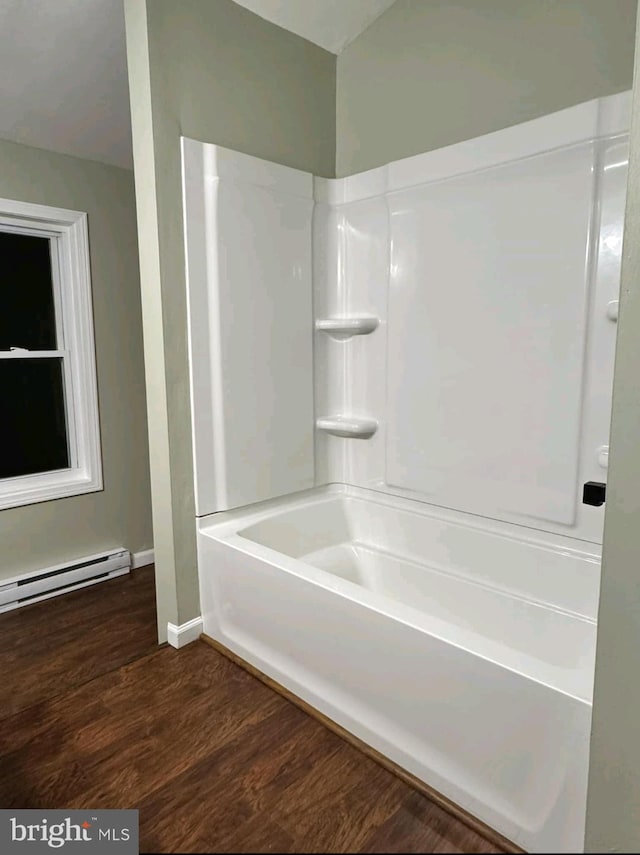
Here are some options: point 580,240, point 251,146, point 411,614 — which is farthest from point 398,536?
point 251,146

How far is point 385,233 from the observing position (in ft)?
8.16

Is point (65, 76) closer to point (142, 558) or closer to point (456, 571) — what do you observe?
point (142, 558)

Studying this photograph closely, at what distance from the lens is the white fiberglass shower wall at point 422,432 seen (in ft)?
5.02

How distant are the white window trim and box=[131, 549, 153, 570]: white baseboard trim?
0.47 m

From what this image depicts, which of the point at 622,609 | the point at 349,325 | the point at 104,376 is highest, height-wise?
the point at 349,325

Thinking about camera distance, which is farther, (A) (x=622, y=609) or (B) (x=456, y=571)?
(B) (x=456, y=571)

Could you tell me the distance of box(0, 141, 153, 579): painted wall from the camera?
266 centimetres

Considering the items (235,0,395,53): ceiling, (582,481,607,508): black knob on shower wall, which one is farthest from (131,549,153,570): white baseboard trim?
(235,0,395,53): ceiling

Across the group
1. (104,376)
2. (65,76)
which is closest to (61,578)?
(104,376)

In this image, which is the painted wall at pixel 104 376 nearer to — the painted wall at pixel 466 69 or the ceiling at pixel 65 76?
the ceiling at pixel 65 76

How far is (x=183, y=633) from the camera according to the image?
2270 millimetres

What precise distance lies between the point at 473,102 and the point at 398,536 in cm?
182

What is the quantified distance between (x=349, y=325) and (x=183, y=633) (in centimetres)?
151

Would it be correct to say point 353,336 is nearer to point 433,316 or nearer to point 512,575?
point 433,316
